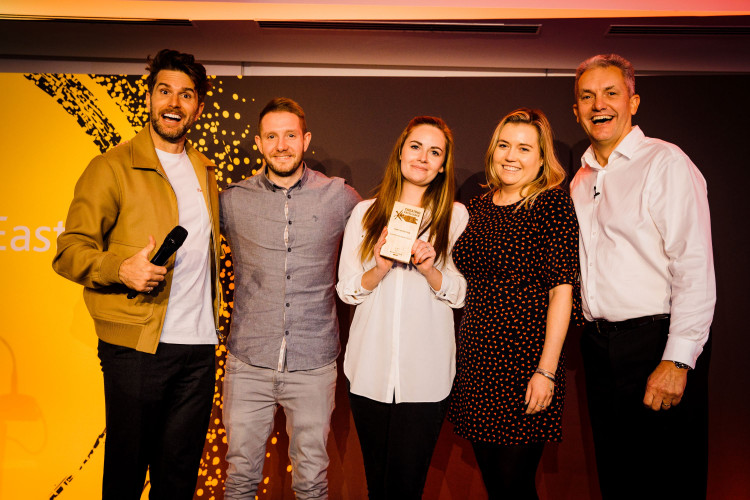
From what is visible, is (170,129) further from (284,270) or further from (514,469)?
(514,469)

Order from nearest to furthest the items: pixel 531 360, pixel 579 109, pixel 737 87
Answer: pixel 531 360 → pixel 579 109 → pixel 737 87

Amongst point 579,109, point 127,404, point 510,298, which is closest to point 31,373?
point 127,404

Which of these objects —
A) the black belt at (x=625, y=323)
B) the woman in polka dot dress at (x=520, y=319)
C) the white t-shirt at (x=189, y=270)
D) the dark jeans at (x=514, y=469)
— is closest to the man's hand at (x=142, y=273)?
the white t-shirt at (x=189, y=270)

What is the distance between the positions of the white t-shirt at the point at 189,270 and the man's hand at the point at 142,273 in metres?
0.30

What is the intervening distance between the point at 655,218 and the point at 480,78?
1.44 meters

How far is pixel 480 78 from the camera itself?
3018 millimetres

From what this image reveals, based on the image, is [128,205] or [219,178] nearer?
[128,205]

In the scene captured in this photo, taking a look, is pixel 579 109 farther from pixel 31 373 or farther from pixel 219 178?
pixel 31 373

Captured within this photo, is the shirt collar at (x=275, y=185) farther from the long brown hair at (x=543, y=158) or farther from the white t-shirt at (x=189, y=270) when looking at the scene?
the long brown hair at (x=543, y=158)

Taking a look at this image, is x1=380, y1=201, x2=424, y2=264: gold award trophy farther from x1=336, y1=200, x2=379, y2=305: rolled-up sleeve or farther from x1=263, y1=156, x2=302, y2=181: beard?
x1=263, y1=156, x2=302, y2=181: beard

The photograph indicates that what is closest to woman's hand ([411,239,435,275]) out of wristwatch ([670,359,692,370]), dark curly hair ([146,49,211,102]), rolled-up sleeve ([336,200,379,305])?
rolled-up sleeve ([336,200,379,305])

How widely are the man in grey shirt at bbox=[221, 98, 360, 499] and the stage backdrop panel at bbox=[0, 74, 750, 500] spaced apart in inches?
27.5

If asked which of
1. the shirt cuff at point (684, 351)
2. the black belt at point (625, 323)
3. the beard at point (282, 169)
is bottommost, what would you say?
the shirt cuff at point (684, 351)

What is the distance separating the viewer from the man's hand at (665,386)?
1.85 metres
